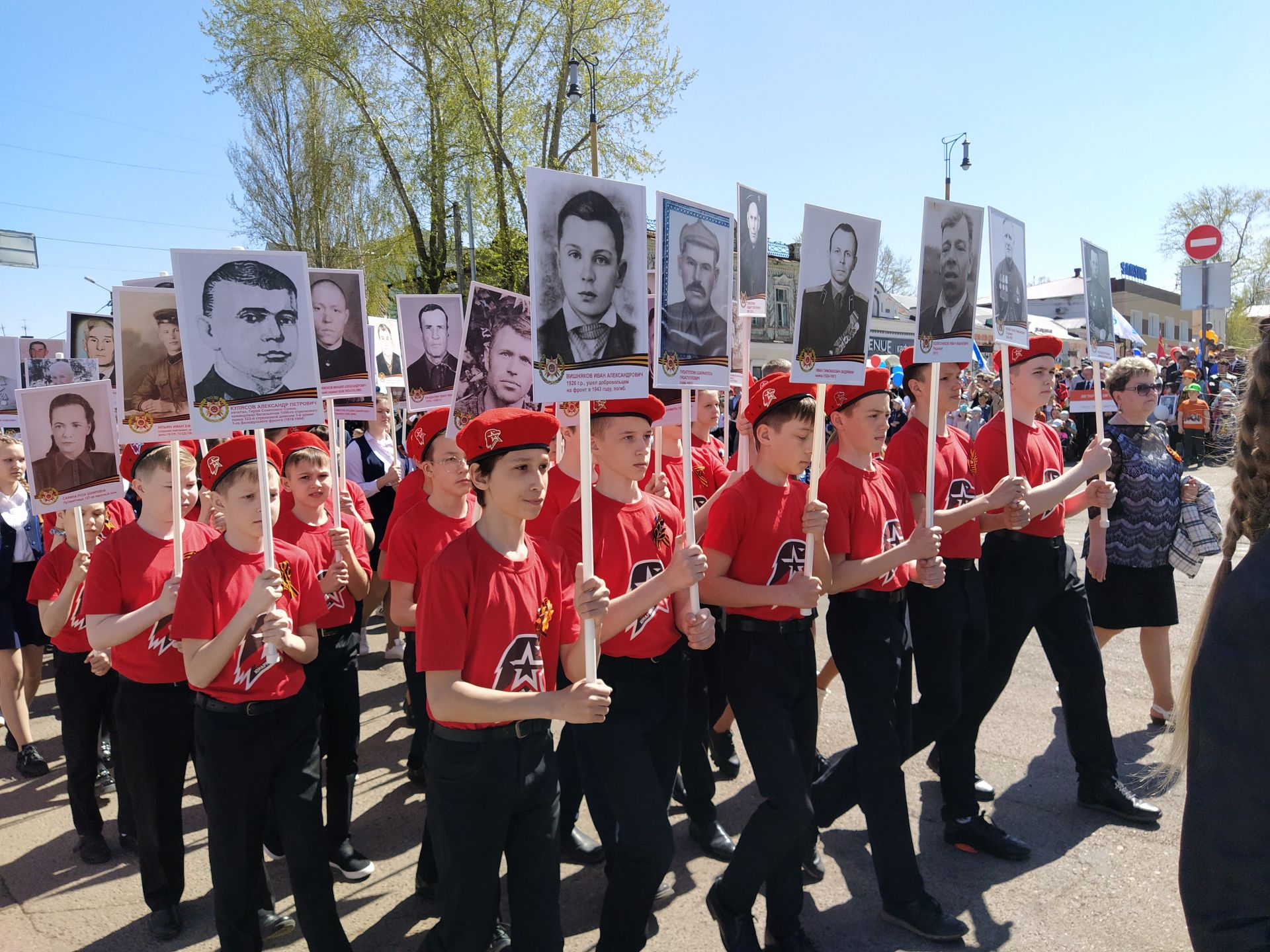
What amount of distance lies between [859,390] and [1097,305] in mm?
2177

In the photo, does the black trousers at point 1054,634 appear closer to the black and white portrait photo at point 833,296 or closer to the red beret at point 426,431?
the black and white portrait photo at point 833,296

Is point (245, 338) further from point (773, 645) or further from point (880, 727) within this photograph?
point (880, 727)

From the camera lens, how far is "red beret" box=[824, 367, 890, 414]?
166 inches

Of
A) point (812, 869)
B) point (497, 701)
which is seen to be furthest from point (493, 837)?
point (812, 869)

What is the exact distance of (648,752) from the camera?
11.2 ft

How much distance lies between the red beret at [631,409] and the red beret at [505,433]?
2.19 ft

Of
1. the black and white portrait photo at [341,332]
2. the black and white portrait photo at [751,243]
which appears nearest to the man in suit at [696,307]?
the black and white portrait photo at [751,243]

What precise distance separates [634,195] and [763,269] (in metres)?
1.32

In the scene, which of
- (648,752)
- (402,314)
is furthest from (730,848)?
(402,314)

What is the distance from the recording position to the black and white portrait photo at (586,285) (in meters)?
3.17

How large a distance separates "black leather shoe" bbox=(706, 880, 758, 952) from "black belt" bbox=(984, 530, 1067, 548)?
95.0 inches

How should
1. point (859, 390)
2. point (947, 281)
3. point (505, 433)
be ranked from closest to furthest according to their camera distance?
point (505, 433), point (859, 390), point (947, 281)

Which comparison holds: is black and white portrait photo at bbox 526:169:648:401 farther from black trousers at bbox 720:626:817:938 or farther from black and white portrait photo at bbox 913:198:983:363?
black and white portrait photo at bbox 913:198:983:363

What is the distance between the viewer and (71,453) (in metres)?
4.71
